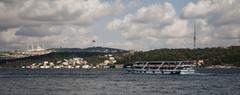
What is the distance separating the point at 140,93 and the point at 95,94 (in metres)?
12.3

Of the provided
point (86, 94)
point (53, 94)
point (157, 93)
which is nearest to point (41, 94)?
point (53, 94)

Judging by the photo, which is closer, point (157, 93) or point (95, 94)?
point (95, 94)

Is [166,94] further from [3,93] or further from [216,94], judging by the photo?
[3,93]

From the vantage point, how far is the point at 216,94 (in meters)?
125

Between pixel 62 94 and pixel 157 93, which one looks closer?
pixel 62 94

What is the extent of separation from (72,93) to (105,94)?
8.20 metres

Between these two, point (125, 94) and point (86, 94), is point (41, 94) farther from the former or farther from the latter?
point (125, 94)

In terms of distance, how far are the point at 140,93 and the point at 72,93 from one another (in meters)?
16.3

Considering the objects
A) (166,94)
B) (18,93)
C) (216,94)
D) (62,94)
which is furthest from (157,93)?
(18,93)

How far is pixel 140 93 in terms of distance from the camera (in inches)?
4980

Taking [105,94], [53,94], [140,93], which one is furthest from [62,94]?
[140,93]

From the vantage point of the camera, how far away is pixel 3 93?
125312 mm

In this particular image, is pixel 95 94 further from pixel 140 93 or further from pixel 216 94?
pixel 216 94

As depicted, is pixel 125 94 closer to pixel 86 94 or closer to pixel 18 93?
pixel 86 94
